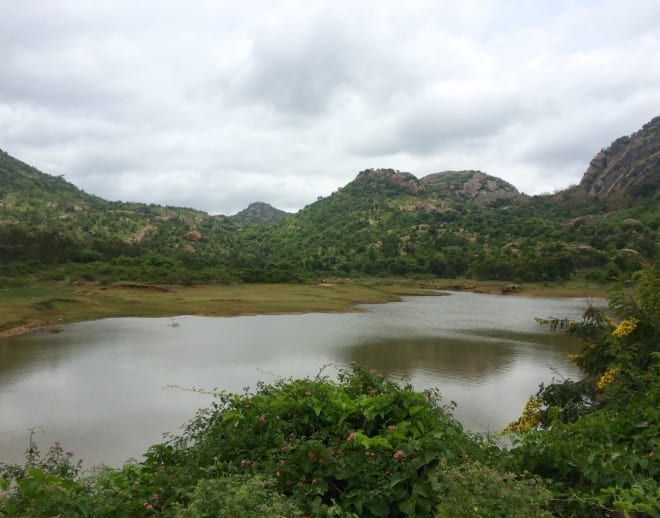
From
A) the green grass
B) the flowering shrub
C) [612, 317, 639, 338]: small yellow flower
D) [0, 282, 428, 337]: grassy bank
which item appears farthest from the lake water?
the green grass

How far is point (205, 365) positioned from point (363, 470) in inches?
658

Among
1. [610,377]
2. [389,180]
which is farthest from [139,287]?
[389,180]

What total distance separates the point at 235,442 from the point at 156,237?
100690 millimetres

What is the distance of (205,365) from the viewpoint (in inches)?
776

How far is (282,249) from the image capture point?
395 ft

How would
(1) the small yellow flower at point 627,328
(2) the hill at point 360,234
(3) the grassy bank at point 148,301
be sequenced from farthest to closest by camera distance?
(2) the hill at point 360,234 → (3) the grassy bank at point 148,301 → (1) the small yellow flower at point 627,328

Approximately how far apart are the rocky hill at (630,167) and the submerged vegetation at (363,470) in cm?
13919

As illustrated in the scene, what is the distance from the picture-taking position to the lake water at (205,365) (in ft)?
41.1

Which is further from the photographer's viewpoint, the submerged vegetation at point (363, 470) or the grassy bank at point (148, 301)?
the grassy bank at point (148, 301)

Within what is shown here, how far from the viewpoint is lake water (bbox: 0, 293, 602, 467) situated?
1252cm

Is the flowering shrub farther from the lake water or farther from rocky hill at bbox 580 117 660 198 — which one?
rocky hill at bbox 580 117 660 198

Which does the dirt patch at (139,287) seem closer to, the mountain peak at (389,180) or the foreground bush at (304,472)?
the foreground bush at (304,472)

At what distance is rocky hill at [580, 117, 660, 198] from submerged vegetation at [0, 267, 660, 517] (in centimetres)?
13919

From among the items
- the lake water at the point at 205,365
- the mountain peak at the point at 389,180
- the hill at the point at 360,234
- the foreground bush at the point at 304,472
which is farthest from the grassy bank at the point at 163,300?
the mountain peak at the point at 389,180
